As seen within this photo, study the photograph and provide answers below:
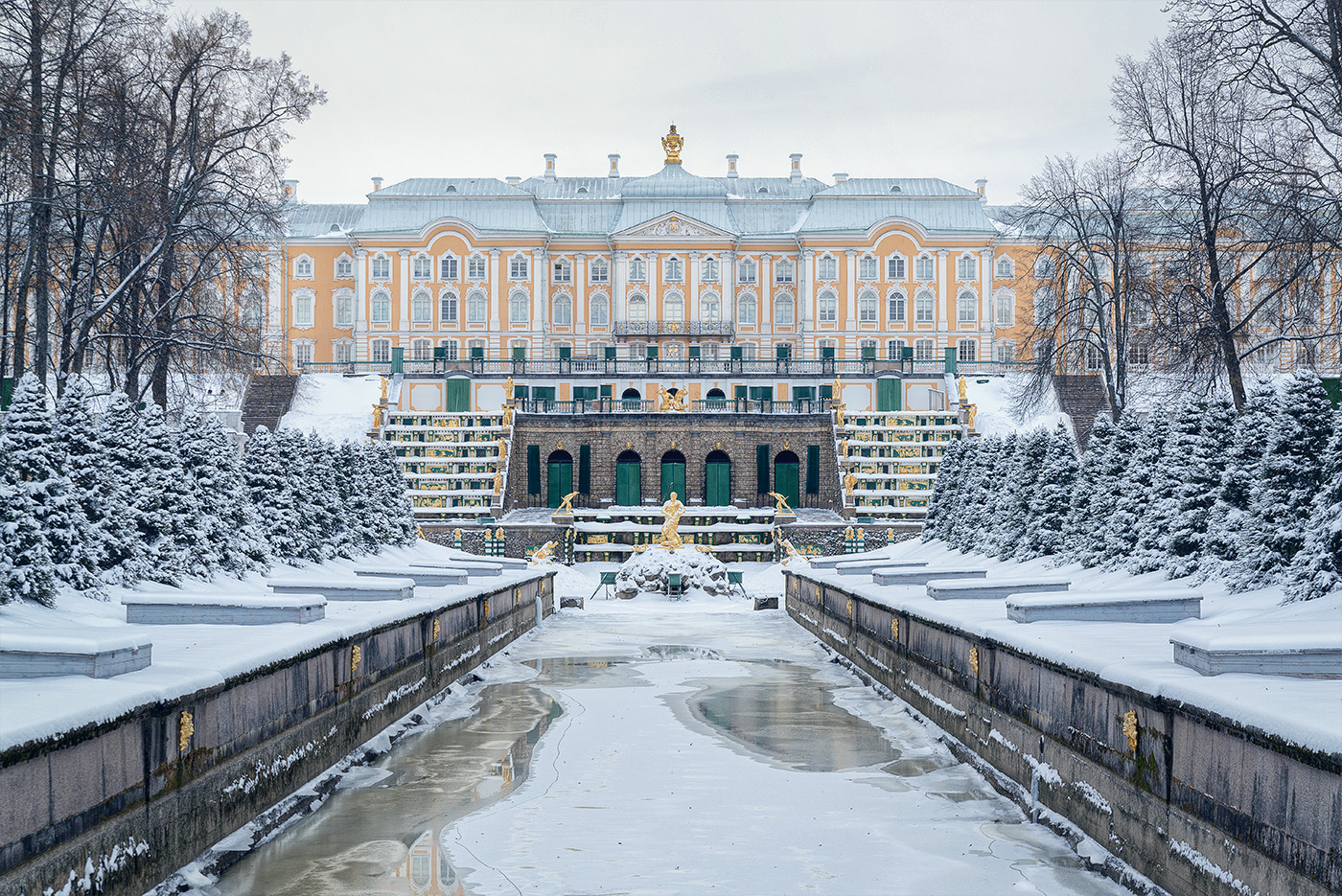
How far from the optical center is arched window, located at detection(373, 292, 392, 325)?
76.3 metres

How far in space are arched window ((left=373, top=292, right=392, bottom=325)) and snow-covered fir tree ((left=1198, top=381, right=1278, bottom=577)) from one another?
211ft

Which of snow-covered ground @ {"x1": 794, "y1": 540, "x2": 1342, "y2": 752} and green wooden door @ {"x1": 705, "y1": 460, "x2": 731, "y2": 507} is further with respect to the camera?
green wooden door @ {"x1": 705, "y1": 460, "x2": 731, "y2": 507}

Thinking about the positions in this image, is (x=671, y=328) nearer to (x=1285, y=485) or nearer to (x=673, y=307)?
(x=673, y=307)

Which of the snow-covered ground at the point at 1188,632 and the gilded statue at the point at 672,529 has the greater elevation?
the snow-covered ground at the point at 1188,632

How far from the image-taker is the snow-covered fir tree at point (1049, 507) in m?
23.3

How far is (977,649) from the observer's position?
475 inches

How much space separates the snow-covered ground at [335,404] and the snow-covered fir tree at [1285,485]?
41422mm

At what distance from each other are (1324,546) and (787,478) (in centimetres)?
3956

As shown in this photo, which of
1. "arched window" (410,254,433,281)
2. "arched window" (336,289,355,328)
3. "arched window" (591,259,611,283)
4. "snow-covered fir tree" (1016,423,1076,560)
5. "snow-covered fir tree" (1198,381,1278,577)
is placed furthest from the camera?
"arched window" (336,289,355,328)

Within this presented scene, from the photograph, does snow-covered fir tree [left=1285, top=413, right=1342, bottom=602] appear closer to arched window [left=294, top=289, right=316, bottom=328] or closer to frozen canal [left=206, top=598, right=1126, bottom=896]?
frozen canal [left=206, top=598, right=1126, bottom=896]

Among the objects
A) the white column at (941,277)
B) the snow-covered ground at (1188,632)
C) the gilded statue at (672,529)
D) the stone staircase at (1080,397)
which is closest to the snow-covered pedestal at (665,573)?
the gilded statue at (672,529)

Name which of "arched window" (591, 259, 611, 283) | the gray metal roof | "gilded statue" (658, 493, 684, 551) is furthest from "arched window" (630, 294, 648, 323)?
"gilded statue" (658, 493, 684, 551)

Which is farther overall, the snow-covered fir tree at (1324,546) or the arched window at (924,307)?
the arched window at (924,307)

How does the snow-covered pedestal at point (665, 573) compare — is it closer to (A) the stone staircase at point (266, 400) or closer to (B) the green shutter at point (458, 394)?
(A) the stone staircase at point (266, 400)
